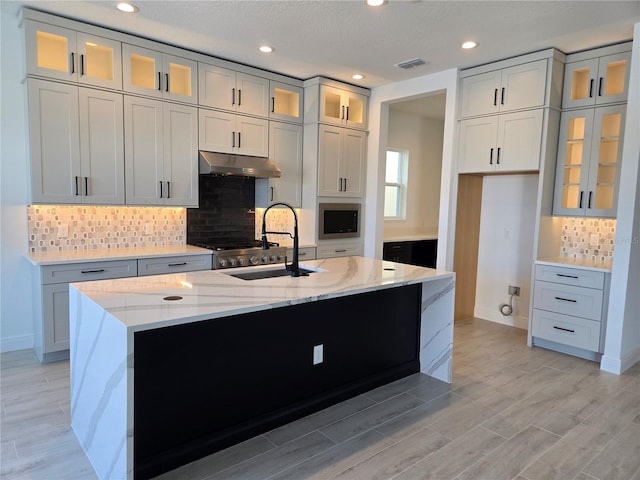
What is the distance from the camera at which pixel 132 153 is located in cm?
398

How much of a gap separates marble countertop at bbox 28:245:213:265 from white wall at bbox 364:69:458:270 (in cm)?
231

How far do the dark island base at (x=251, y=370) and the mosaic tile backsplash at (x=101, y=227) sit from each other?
98.1 inches

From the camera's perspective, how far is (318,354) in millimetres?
2799

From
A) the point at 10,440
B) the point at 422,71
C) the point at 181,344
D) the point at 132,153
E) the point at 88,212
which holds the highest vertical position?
the point at 422,71

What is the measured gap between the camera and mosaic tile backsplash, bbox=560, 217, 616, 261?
4.20 metres

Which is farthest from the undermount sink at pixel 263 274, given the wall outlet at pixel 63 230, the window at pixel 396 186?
the window at pixel 396 186

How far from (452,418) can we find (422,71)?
362cm

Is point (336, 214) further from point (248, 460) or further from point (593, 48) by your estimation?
point (248, 460)

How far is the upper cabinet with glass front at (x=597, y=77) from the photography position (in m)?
3.79

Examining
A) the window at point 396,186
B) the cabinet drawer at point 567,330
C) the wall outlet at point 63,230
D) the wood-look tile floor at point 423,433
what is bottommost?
the wood-look tile floor at point 423,433

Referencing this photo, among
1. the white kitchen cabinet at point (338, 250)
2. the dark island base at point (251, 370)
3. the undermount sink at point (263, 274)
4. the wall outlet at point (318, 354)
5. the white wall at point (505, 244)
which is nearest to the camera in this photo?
the dark island base at point (251, 370)

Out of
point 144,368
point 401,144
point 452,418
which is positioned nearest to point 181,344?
point 144,368

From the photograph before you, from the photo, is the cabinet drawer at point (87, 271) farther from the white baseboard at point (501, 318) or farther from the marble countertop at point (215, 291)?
the white baseboard at point (501, 318)

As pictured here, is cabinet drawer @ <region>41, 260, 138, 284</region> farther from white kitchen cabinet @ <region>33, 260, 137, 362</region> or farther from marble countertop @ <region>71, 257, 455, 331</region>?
marble countertop @ <region>71, 257, 455, 331</region>
